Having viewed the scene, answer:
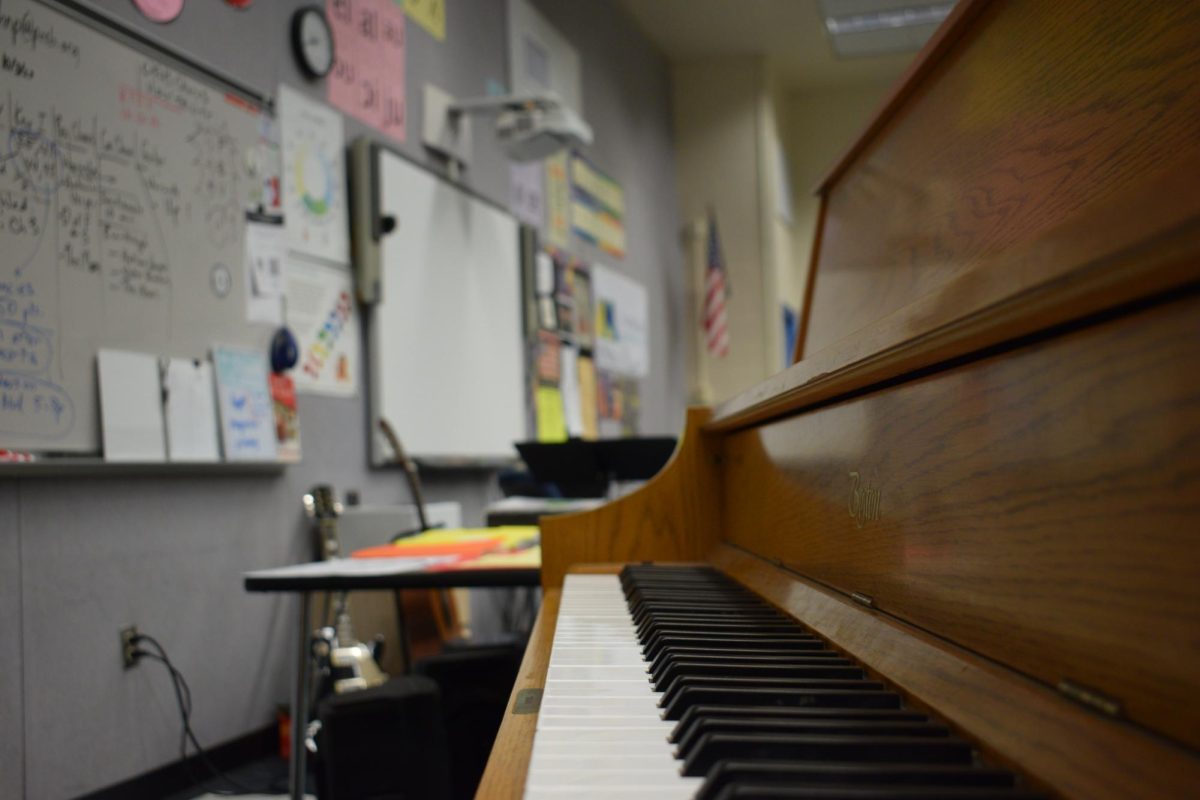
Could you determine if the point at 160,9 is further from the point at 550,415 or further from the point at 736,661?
the point at 550,415

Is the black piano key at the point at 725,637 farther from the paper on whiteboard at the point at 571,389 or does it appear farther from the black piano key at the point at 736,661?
the paper on whiteboard at the point at 571,389

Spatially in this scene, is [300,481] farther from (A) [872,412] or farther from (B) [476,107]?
(A) [872,412]

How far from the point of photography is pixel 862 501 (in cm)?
89

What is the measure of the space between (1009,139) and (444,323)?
2.78 meters

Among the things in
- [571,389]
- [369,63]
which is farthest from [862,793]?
[571,389]

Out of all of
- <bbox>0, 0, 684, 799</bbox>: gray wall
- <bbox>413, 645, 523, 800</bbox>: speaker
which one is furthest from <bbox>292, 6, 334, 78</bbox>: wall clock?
<bbox>413, 645, 523, 800</bbox>: speaker

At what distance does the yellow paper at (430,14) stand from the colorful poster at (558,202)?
3.41ft

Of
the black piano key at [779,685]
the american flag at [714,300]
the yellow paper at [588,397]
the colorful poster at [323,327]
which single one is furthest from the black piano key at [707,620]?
the american flag at [714,300]

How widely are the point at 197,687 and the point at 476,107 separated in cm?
226

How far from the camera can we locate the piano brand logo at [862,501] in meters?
0.86

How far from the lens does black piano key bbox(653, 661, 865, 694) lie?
0.75 meters

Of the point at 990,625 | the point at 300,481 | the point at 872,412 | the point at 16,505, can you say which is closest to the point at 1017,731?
the point at 990,625

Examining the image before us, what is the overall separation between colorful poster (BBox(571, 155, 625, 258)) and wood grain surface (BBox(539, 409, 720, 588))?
353 cm

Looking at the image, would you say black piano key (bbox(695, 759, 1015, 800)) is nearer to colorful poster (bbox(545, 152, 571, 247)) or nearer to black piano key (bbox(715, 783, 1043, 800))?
black piano key (bbox(715, 783, 1043, 800))
